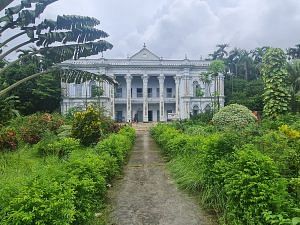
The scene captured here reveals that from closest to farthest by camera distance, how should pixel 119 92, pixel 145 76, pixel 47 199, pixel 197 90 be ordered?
1. pixel 47 199
2. pixel 197 90
3. pixel 145 76
4. pixel 119 92

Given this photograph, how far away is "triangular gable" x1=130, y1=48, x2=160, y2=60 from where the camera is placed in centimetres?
5525

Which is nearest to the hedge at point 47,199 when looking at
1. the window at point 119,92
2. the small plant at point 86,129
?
the small plant at point 86,129

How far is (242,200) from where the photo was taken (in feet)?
15.7

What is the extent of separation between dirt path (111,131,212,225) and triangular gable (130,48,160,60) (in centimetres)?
4665

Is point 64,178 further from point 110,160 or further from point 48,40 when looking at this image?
point 48,40

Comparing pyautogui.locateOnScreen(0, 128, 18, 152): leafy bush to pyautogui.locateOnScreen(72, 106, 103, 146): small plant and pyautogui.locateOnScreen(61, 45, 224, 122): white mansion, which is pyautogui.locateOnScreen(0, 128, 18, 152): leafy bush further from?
pyautogui.locateOnScreen(61, 45, 224, 122): white mansion

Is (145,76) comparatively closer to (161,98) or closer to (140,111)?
(161,98)

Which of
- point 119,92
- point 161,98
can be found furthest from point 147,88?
point 119,92

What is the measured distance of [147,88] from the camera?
57094mm

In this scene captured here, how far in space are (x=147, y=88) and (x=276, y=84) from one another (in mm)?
31816

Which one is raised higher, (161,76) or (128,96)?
(161,76)

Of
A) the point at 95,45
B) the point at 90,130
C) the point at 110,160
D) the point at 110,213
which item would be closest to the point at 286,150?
the point at 110,213

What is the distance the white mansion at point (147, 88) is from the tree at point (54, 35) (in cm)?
3836

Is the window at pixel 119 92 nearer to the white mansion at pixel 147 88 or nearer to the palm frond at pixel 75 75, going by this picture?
the white mansion at pixel 147 88
